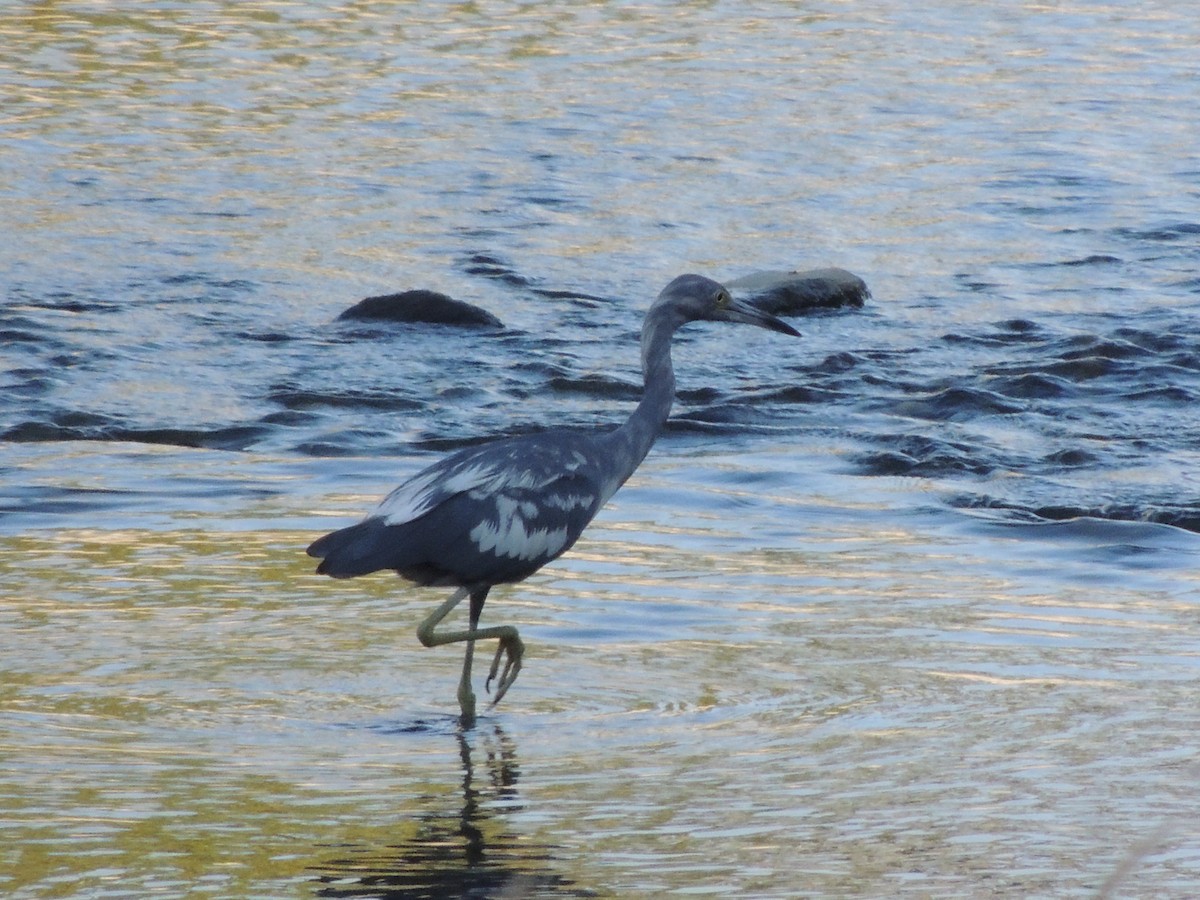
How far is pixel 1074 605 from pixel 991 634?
604 mm

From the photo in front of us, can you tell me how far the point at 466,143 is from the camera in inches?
774

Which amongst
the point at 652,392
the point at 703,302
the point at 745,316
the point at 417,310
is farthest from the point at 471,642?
the point at 417,310

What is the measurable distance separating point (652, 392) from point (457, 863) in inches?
128

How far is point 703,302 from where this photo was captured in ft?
29.6

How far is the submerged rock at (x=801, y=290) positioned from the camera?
14586 millimetres

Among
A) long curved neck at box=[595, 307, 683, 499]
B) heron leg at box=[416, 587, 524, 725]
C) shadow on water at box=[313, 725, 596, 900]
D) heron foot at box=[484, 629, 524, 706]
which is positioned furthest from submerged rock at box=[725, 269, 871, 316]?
shadow on water at box=[313, 725, 596, 900]

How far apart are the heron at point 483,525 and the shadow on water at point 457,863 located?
44.1 inches

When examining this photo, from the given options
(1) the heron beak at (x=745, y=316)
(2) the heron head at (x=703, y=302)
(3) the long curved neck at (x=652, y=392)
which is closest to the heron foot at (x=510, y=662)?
(3) the long curved neck at (x=652, y=392)

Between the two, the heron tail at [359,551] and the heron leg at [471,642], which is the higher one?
the heron tail at [359,551]

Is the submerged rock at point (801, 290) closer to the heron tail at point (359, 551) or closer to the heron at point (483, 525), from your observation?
the heron at point (483, 525)

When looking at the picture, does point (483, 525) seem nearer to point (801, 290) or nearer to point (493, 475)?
point (493, 475)

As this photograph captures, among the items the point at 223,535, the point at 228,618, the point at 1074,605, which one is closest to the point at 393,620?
the point at 228,618

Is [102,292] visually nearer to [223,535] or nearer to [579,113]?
[223,535]

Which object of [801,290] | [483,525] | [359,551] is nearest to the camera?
[359,551]
